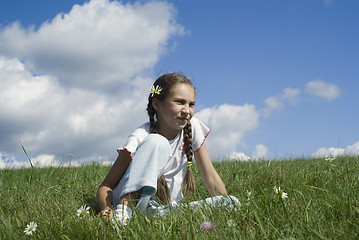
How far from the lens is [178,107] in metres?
3.47

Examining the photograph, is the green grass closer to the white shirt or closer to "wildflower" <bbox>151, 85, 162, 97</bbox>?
the white shirt

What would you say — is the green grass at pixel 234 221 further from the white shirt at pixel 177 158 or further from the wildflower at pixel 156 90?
the wildflower at pixel 156 90

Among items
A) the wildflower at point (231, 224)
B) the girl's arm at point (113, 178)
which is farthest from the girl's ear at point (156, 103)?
the wildflower at point (231, 224)

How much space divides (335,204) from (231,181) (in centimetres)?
222

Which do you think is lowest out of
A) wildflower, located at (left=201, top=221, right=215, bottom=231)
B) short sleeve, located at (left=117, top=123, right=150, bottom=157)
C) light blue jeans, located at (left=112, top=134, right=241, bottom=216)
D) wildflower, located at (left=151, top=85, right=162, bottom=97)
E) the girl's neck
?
wildflower, located at (left=201, top=221, right=215, bottom=231)

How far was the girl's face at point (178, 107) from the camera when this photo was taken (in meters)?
3.48

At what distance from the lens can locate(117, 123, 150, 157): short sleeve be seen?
10.6 ft

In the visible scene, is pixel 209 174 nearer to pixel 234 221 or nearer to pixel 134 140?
pixel 134 140

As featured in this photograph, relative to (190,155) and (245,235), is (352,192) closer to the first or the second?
(245,235)

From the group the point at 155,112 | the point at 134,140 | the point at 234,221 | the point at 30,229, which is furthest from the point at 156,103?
the point at 234,221

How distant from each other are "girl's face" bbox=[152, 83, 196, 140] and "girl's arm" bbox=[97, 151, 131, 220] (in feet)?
1.78

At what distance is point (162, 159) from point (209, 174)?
924 mm

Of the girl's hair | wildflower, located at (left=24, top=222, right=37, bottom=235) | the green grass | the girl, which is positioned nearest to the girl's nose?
the girl

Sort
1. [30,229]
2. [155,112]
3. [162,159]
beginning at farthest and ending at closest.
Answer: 1. [155,112]
2. [162,159]
3. [30,229]
